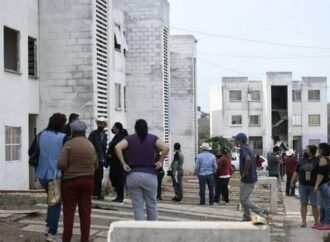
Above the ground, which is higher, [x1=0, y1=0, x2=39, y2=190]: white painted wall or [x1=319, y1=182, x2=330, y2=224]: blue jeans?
[x1=0, y1=0, x2=39, y2=190]: white painted wall

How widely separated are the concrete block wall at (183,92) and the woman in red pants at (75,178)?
3549 centimetres

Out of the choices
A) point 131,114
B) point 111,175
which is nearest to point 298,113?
point 131,114

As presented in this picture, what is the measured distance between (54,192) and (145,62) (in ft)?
75.4

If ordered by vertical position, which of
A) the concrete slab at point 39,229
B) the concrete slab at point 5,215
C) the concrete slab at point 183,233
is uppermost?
the concrete slab at point 183,233

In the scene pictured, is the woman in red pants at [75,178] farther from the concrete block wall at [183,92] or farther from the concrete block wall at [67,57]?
the concrete block wall at [183,92]

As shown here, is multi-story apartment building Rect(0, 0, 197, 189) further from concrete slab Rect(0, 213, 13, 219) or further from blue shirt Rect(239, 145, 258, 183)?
blue shirt Rect(239, 145, 258, 183)

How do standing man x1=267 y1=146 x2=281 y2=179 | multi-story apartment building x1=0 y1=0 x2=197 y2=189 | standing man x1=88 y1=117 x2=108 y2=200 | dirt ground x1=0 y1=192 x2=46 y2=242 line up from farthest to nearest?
standing man x1=267 y1=146 x2=281 y2=179 < multi-story apartment building x1=0 y1=0 x2=197 y2=189 < standing man x1=88 y1=117 x2=108 y2=200 < dirt ground x1=0 y1=192 x2=46 y2=242

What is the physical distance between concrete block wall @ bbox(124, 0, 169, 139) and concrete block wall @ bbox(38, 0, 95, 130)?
10.1 metres

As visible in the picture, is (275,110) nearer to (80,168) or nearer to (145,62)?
(145,62)

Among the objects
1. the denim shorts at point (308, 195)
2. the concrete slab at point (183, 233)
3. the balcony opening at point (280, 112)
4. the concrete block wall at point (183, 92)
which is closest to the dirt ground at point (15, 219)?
the concrete slab at point (183, 233)

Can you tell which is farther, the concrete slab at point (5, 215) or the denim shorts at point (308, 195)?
the denim shorts at point (308, 195)

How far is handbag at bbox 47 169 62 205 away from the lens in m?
8.45

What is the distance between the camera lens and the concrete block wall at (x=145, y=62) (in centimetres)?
3097

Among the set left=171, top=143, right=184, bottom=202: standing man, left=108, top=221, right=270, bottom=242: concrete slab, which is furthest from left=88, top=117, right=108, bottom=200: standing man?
left=108, top=221, right=270, bottom=242: concrete slab
